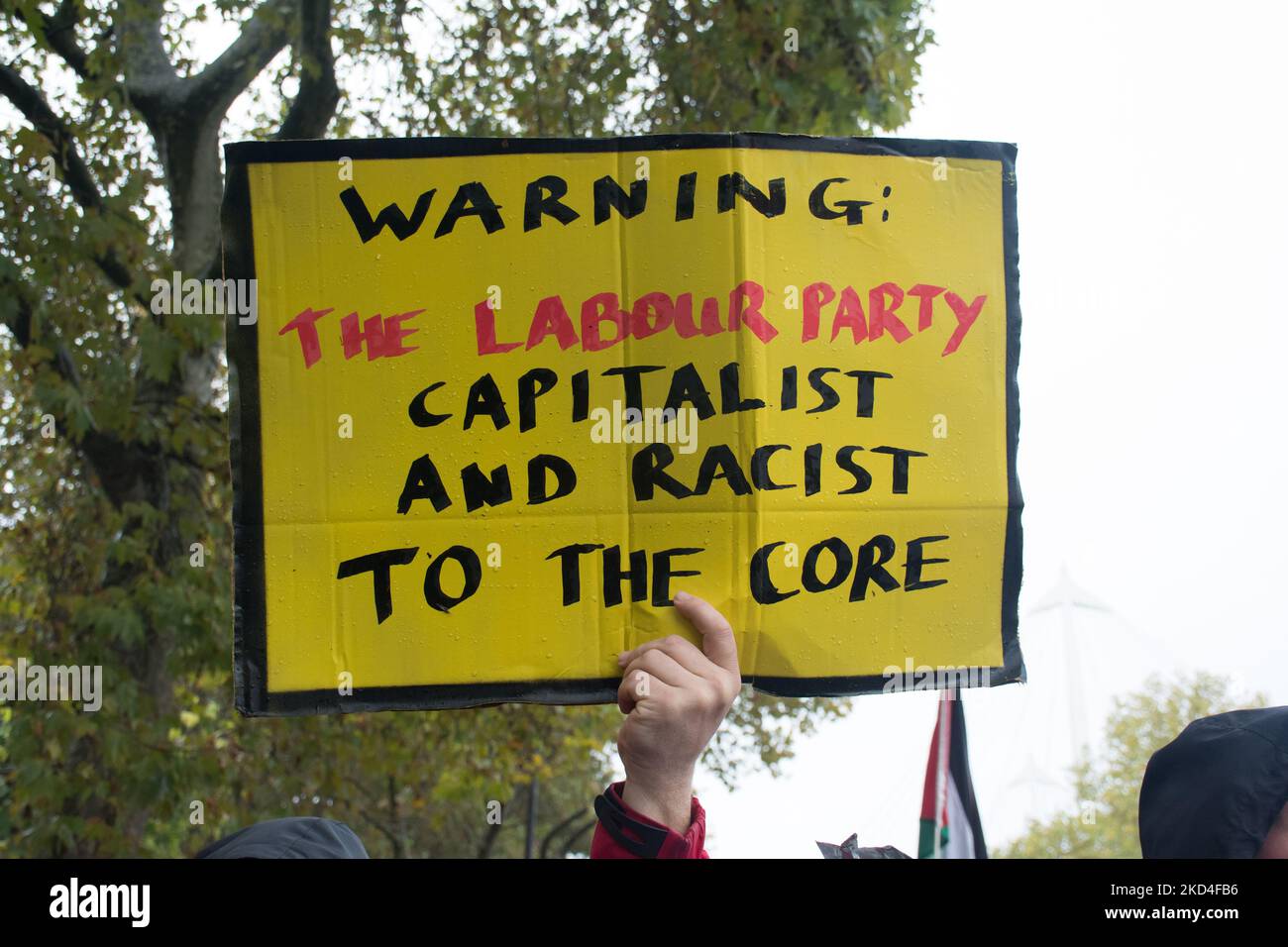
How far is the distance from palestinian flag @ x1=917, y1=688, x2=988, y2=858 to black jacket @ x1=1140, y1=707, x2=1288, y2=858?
13.5 feet

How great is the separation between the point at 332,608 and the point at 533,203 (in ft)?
2.85

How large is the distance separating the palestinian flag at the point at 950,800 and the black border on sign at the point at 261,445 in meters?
4.14

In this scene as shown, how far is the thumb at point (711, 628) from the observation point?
208cm

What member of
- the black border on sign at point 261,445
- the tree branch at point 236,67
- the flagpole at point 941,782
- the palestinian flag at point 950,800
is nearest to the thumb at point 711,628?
the black border on sign at point 261,445

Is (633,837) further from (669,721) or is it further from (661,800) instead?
(669,721)

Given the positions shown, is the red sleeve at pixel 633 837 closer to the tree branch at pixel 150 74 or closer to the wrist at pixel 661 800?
the wrist at pixel 661 800

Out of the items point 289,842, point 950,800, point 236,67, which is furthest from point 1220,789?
point 236,67

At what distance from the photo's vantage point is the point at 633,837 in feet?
5.68

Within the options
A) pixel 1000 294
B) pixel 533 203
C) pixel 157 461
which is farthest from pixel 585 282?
pixel 157 461

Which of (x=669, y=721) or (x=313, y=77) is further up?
(x=313, y=77)

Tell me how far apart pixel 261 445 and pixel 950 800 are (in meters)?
5.09

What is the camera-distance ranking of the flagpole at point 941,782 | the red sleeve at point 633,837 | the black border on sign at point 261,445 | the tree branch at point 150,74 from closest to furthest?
the red sleeve at point 633,837 → the black border on sign at point 261,445 → the flagpole at point 941,782 → the tree branch at point 150,74

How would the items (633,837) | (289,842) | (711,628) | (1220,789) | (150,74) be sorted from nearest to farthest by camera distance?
(633,837)
(289,842)
(1220,789)
(711,628)
(150,74)
